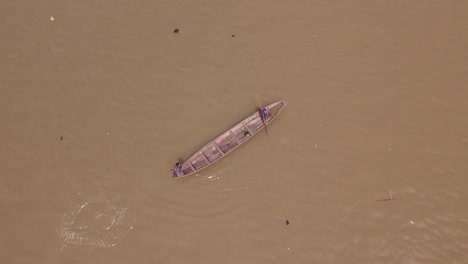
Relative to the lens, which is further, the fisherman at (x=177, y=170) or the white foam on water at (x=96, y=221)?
the fisherman at (x=177, y=170)

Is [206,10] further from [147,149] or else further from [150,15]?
[147,149]

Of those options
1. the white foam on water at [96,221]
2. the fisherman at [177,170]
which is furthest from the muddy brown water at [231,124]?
the fisherman at [177,170]

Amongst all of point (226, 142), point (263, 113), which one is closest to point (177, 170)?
point (226, 142)

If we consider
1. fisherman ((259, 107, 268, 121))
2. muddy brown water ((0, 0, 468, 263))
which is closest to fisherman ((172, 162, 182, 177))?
muddy brown water ((0, 0, 468, 263))

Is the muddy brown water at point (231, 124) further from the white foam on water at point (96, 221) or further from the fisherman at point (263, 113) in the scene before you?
the fisherman at point (263, 113)

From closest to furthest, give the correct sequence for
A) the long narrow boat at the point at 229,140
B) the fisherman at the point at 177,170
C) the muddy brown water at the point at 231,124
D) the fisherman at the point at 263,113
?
the muddy brown water at the point at 231,124
the fisherman at the point at 177,170
the long narrow boat at the point at 229,140
the fisherman at the point at 263,113

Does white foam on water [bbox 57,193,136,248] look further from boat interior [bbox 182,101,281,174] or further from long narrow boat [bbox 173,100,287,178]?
boat interior [bbox 182,101,281,174]

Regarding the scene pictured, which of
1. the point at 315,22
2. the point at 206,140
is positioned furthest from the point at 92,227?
the point at 315,22

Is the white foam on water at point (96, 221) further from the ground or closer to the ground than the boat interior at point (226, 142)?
closer to the ground
